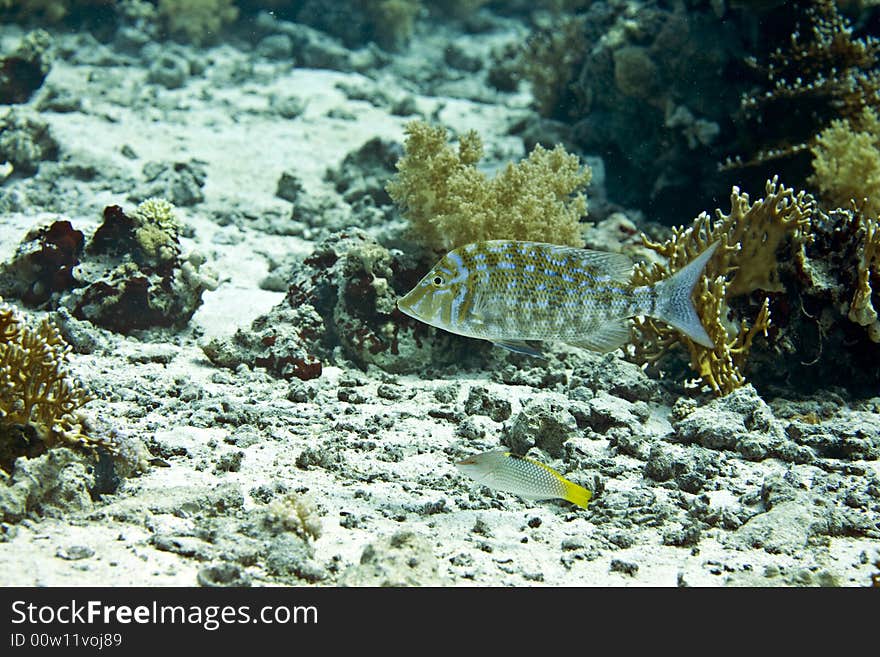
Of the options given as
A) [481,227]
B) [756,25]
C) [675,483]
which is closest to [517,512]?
[675,483]

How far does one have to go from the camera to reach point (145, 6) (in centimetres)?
1546

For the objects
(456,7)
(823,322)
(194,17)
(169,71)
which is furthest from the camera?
(456,7)

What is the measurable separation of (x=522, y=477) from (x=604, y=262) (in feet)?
4.89

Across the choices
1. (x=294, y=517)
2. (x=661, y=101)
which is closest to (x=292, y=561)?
(x=294, y=517)

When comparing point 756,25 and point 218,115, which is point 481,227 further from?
point 218,115

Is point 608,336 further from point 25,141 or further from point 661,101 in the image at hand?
point 25,141

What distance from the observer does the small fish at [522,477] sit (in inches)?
152

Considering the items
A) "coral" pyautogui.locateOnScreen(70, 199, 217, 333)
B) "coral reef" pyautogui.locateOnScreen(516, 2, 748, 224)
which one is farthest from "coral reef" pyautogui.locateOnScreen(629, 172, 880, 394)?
"coral" pyautogui.locateOnScreen(70, 199, 217, 333)

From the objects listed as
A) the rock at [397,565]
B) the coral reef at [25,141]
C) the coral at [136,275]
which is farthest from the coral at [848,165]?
the coral reef at [25,141]

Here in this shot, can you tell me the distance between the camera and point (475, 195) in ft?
20.4

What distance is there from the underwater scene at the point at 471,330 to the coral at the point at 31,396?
0.05 ft

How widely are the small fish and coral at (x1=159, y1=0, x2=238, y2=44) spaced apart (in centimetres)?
1532

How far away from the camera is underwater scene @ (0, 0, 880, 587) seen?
3646 millimetres

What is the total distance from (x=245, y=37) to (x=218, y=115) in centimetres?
591
